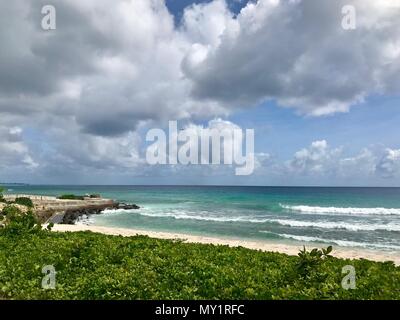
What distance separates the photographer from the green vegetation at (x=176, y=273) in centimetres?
984

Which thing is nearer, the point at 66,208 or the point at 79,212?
the point at 79,212

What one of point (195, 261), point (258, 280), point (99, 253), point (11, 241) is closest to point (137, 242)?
Answer: point (99, 253)

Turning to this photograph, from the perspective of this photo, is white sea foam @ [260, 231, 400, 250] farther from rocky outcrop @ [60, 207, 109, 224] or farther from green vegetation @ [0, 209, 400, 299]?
rocky outcrop @ [60, 207, 109, 224]

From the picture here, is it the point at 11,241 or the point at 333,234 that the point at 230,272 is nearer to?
the point at 11,241

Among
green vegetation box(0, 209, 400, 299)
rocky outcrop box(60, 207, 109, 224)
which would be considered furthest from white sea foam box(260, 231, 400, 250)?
rocky outcrop box(60, 207, 109, 224)

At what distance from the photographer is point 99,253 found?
14102 millimetres

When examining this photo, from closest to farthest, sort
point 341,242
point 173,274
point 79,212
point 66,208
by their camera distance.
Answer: point 173,274
point 341,242
point 79,212
point 66,208

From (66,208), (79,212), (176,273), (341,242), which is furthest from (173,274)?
(66,208)

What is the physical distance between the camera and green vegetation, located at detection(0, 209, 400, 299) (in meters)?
9.84

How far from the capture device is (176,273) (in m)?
11.6

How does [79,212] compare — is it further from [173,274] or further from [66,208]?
[173,274]

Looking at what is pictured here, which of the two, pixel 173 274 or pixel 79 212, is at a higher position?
pixel 173 274

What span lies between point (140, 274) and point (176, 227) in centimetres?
3058
